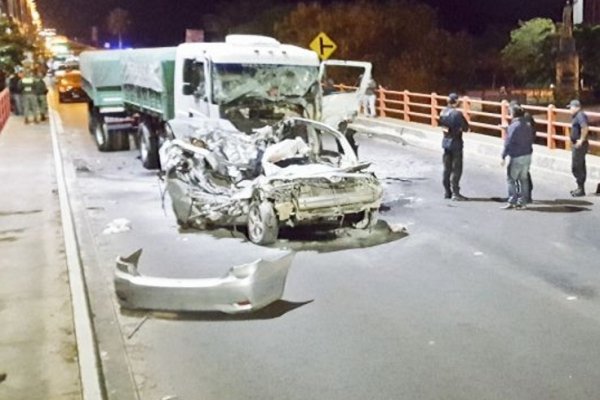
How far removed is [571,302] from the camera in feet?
27.4

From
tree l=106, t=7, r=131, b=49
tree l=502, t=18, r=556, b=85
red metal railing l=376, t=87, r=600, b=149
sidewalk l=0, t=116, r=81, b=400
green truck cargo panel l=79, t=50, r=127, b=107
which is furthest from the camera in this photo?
tree l=106, t=7, r=131, b=49

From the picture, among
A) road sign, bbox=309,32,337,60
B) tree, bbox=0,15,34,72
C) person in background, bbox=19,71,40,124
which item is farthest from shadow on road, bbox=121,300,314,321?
tree, bbox=0,15,34,72

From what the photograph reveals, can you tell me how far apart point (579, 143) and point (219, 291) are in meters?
8.03

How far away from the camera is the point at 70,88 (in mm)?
41688

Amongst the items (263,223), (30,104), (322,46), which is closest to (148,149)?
(263,223)

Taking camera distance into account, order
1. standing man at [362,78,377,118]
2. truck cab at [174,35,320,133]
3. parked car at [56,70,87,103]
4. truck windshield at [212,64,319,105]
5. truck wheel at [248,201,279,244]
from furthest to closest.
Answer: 1. parked car at [56,70,87,103]
2. standing man at [362,78,377,118]
3. truck windshield at [212,64,319,105]
4. truck cab at [174,35,320,133]
5. truck wheel at [248,201,279,244]

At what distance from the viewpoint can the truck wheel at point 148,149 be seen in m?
19.0

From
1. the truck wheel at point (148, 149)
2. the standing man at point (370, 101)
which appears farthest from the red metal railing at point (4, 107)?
the standing man at point (370, 101)

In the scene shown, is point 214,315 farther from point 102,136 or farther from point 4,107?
point 4,107

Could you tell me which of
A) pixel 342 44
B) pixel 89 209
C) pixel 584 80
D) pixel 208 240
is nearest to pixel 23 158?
pixel 89 209

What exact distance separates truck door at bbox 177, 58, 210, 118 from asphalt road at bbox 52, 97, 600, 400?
2629 millimetres

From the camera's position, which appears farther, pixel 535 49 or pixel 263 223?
pixel 535 49

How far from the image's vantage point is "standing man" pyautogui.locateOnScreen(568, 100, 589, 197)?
45.8ft

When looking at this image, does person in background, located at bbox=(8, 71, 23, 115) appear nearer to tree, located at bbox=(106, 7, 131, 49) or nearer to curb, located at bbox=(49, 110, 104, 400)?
curb, located at bbox=(49, 110, 104, 400)
